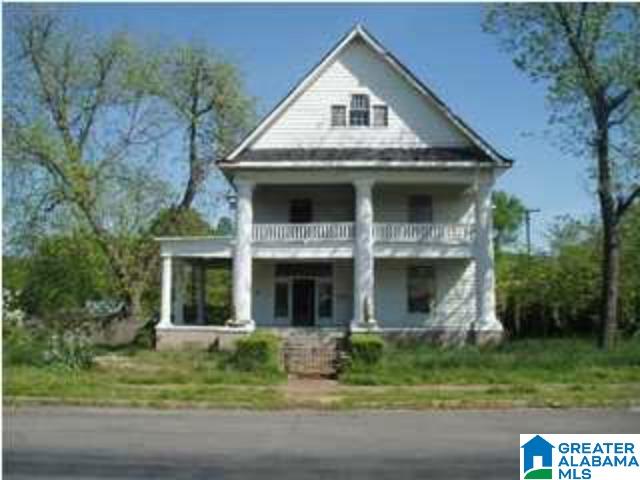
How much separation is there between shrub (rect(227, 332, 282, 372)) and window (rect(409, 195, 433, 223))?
1201cm

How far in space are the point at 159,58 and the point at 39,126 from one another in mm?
7341

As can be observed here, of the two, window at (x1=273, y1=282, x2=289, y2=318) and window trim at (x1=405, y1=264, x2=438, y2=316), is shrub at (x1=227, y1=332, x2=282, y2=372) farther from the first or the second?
window trim at (x1=405, y1=264, x2=438, y2=316)

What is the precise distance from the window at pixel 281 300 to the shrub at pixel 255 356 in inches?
396

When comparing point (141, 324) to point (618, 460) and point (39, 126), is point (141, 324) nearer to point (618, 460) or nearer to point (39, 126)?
point (39, 126)

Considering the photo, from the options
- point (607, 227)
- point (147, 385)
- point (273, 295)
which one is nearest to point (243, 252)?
point (273, 295)

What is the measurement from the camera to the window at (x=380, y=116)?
3694cm

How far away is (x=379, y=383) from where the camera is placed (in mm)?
24750

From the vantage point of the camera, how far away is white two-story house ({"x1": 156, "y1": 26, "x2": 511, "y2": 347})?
35.5 m

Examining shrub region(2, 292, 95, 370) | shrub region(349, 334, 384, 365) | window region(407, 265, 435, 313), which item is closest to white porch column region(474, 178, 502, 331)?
window region(407, 265, 435, 313)

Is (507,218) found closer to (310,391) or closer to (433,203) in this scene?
(433,203)

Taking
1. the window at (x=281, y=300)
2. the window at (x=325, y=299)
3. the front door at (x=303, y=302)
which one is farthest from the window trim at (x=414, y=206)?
the window at (x=281, y=300)

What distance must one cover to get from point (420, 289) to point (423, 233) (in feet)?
9.19

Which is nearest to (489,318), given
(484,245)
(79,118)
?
(484,245)

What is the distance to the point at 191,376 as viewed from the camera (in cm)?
2498
